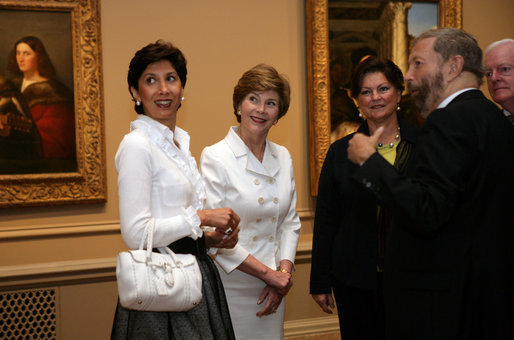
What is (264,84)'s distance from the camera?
275 centimetres

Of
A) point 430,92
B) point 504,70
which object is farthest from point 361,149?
point 504,70

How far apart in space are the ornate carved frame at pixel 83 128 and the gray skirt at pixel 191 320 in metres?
2.04

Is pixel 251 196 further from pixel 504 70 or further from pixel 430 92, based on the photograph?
pixel 504 70

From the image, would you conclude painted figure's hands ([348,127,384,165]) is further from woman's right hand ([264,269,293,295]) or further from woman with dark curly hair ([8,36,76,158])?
woman with dark curly hair ([8,36,76,158])

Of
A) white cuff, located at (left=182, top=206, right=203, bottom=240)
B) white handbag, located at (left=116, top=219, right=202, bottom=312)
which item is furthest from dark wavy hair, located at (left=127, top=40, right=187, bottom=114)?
white handbag, located at (left=116, top=219, right=202, bottom=312)

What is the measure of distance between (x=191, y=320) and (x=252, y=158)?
106cm

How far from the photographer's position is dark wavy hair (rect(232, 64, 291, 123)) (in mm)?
2758

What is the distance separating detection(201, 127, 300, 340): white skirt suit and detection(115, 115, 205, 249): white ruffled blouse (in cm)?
44

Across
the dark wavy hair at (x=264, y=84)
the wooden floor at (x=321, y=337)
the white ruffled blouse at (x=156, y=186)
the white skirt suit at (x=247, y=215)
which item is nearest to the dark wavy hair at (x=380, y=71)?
the dark wavy hair at (x=264, y=84)

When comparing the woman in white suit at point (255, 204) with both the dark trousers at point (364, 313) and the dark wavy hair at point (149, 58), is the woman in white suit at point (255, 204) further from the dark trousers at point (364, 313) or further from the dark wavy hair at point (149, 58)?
the dark wavy hair at point (149, 58)

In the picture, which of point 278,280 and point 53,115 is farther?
point 53,115

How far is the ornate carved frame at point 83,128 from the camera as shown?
3.77 meters

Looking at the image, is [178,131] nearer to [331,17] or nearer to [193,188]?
[193,188]

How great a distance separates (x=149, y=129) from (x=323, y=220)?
119 centimetres
